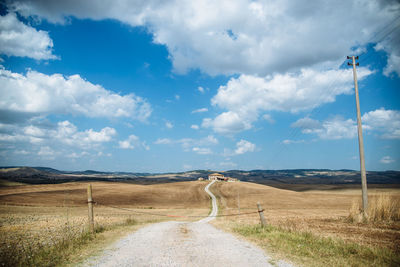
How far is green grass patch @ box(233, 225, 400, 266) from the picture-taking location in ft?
21.4

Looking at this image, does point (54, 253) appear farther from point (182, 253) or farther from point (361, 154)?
point (361, 154)

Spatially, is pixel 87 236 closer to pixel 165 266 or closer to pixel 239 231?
pixel 165 266

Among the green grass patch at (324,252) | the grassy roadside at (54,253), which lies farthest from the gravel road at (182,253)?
the green grass patch at (324,252)

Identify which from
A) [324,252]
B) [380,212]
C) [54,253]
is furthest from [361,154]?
[54,253]

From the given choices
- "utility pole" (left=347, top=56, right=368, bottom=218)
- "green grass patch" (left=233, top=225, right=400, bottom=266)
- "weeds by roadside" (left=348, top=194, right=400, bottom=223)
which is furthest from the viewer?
"utility pole" (left=347, top=56, right=368, bottom=218)

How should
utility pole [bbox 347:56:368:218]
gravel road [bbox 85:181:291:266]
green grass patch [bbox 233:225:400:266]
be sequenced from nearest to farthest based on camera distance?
1. gravel road [bbox 85:181:291:266]
2. green grass patch [bbox 233:225:400:266]
3. utility pole [bbox 347:56:368:218]

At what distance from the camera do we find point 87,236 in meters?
10.0

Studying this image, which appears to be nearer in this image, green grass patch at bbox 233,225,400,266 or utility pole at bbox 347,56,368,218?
green grass patch at bbox 233,225,400,266

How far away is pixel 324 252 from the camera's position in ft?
24.8

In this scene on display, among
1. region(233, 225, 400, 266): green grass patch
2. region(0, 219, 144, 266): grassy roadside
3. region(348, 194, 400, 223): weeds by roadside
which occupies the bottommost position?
region(348, 194, 400, 223): weeds by roadside

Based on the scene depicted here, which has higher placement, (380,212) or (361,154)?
(361,154)

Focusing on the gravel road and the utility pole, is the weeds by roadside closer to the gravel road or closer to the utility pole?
the utility pole

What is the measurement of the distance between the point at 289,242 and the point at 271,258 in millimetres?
2476

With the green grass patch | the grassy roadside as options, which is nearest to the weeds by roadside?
the green grass patch
